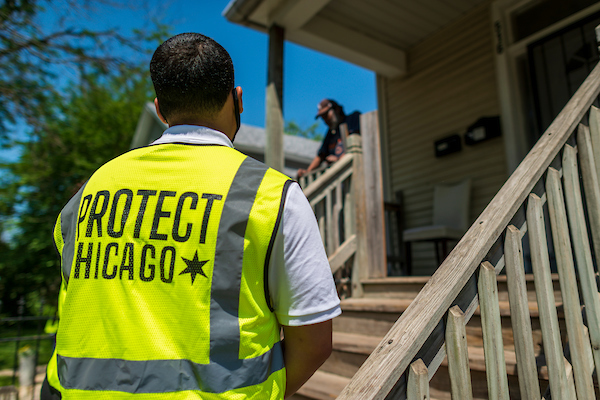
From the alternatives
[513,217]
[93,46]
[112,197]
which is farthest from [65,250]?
[93,46]

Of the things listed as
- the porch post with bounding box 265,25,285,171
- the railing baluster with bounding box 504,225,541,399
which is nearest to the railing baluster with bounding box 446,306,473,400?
the railing baluster with bounding box 504,225,541,399

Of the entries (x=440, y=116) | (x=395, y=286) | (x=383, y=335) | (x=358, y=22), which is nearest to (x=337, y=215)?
(x=395, y=286)

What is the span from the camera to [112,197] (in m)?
0.88

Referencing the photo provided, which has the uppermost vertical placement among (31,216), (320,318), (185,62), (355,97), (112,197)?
(355,97)

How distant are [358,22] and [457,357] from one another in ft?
15.4

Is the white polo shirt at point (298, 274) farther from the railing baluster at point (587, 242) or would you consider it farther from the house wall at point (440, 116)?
the house wall at point (440, 116)

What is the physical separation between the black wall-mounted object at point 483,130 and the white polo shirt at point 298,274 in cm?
440

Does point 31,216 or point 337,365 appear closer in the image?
point 337,365

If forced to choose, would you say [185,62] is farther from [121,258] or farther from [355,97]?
[355,97]

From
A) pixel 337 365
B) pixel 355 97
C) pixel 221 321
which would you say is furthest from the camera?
pixel 355 97

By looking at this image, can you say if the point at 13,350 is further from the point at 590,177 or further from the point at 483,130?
the point at 590,177

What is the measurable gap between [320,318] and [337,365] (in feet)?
6.46

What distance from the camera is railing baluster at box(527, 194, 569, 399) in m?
1.43

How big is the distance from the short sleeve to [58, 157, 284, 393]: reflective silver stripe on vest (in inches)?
3.1
